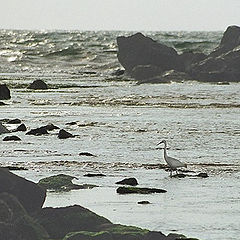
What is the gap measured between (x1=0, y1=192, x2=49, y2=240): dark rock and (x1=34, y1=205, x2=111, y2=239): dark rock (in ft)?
0.99

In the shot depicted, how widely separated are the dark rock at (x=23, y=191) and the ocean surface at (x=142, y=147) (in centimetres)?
195

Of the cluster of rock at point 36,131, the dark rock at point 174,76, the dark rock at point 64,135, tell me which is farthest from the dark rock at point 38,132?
the dark rock at point 174,76

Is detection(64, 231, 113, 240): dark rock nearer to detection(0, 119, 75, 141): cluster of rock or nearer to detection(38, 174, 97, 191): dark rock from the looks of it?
detection(38, 174, 97, 191): dark rock

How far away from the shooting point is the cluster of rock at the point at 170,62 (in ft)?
226

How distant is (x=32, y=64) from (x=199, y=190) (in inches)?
3233

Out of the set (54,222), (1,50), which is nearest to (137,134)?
(54,222)

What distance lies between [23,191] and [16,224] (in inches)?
49.0

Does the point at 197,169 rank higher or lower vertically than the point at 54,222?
lower

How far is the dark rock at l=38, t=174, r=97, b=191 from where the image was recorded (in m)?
20.0

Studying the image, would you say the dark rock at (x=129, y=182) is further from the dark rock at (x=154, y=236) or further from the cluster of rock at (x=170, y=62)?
the cluster of rock at (x=170, y=62)

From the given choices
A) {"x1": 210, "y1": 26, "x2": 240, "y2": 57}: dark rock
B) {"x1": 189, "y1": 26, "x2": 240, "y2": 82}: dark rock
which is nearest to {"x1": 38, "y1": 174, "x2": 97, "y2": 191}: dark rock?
{"x1": 189, "y1": 26, "x2": 240, "y2": 82}: dark rock

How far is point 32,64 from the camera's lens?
333ft

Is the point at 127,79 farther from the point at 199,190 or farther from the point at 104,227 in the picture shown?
the point at 104,227

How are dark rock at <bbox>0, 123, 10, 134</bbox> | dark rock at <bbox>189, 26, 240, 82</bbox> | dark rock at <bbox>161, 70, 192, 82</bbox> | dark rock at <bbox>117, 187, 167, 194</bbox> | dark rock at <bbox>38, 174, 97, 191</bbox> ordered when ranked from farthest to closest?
dark rock at <bbox>189, 26, 240, 82</bbox>
dark rock at <bbox>161, 70, 192, 82</bbox>
dark rock at <bbox>0, 123, 10, 134</bbox>
dark rock at <bbox>38, 174, 97, 191</bbox>
dark rock at <bbox>117, 187, 167, 194</bbox>
